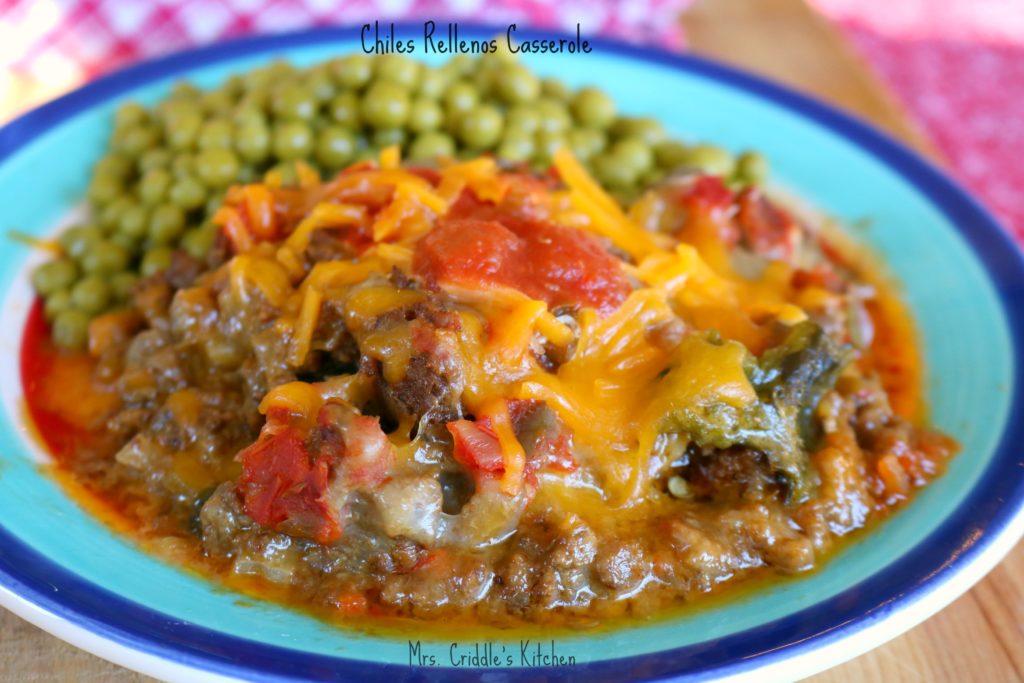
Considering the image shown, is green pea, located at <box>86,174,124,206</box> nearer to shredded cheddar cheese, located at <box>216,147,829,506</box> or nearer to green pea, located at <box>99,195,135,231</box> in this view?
green pea, located at <box>99,195,135,231</box>

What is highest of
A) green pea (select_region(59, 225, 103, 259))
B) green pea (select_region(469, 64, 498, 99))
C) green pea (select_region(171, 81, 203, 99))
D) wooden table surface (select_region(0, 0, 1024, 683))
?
green pea (select_region(469, 64, 498, 99))

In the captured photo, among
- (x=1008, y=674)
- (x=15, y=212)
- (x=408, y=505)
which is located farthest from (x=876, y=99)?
(x=15, y=212)

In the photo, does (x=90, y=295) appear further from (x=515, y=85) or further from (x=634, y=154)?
(x=634, y=154)

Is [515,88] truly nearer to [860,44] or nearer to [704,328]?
[704,328]

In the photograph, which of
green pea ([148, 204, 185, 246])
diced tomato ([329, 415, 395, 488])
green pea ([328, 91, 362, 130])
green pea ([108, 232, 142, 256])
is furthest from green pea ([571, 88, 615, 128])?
diced tomato ([329, 415, 395, 488])

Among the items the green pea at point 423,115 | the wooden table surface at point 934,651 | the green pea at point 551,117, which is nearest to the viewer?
the wooden table surface at point 934,651

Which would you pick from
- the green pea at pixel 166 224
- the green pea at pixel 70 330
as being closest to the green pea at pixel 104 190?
the green pea at pixel 166 224

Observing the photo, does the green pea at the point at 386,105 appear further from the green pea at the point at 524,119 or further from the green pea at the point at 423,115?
the green pea at the point at 524,119
